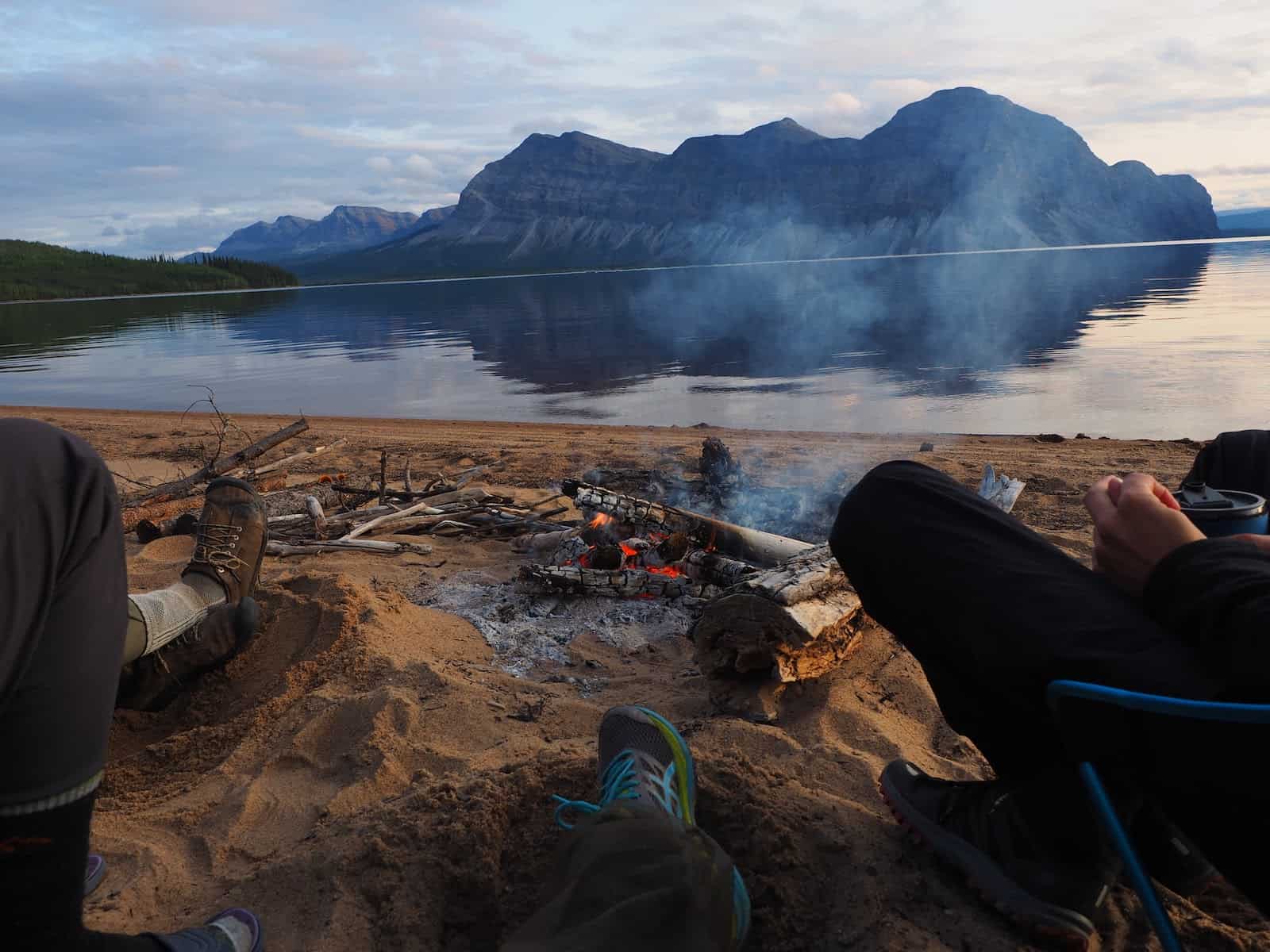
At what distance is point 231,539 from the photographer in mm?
3504

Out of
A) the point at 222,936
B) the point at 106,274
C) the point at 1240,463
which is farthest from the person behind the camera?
the point at 106,274

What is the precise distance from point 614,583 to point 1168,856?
9.11 feet

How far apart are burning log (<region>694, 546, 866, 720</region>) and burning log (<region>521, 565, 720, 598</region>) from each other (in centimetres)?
101

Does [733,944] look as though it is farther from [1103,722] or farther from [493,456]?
[493,456]

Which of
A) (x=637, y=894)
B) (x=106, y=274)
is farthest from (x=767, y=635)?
(x=106, y=274)

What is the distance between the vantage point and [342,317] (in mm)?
41562

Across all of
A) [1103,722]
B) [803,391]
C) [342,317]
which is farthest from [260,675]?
[342,317]

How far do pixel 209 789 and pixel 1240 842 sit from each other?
275 centimetres

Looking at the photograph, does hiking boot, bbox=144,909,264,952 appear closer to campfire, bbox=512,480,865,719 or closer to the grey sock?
the grey sock

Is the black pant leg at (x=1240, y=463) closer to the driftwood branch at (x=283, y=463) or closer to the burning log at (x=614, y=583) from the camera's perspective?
the burning log at (x=614, y=583)

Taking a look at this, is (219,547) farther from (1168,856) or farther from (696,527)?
(1168,856)

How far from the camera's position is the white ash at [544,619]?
3736 millimetres

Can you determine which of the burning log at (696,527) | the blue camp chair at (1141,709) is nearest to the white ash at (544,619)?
the burning log at (696,527)

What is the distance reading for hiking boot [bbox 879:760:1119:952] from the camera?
1.70 m
